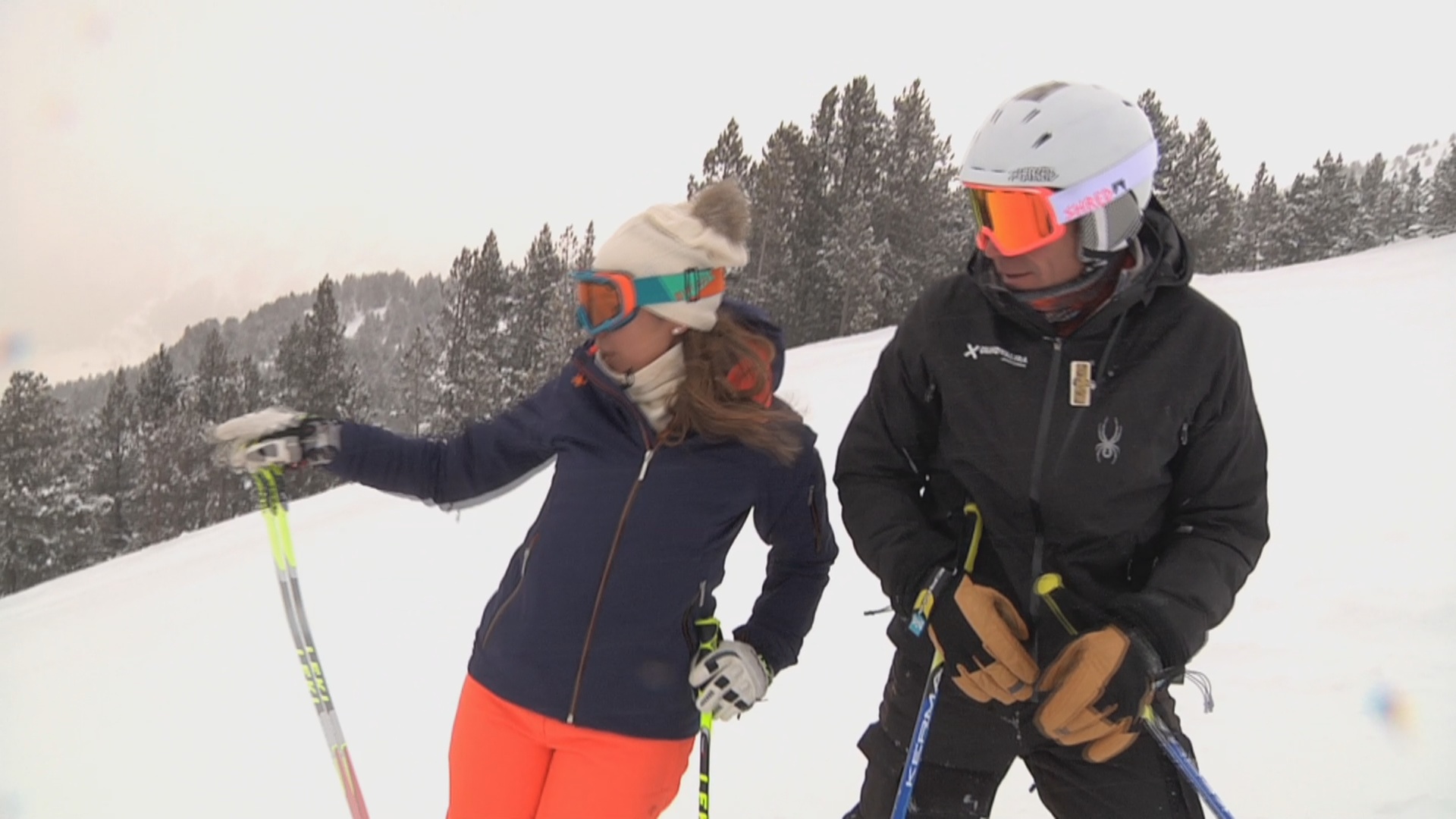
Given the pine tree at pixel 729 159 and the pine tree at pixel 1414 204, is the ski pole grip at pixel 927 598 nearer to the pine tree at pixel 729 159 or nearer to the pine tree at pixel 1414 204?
the pine tree at pixel 729 159

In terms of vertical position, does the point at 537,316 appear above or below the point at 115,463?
above

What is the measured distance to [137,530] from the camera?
36938mm

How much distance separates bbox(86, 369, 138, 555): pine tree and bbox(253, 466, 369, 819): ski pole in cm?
4114

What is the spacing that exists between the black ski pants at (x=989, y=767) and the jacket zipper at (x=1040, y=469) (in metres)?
0.25

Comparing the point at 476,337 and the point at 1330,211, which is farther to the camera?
the point at 1330,211

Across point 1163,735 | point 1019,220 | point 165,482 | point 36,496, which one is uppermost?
point 1019,220

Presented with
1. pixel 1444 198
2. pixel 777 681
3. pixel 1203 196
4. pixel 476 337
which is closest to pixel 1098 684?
pixel 777 681

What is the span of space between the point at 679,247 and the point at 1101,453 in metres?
1.09

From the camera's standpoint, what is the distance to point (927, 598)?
6.25 ft

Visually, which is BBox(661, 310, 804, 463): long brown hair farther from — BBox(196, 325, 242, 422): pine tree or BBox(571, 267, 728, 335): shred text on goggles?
BBox(196, 325, 242, 422): pine tree

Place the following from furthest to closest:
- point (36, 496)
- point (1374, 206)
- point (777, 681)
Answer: point (1374, 206)
point (36, 496)
point (777, 681)

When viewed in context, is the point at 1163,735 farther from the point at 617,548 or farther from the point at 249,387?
the point at 249,387

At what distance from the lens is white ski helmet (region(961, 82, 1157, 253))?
5.93 feet

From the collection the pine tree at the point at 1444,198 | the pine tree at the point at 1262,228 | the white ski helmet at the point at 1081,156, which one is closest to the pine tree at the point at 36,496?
the white ski helmet at the point at 1081,156
